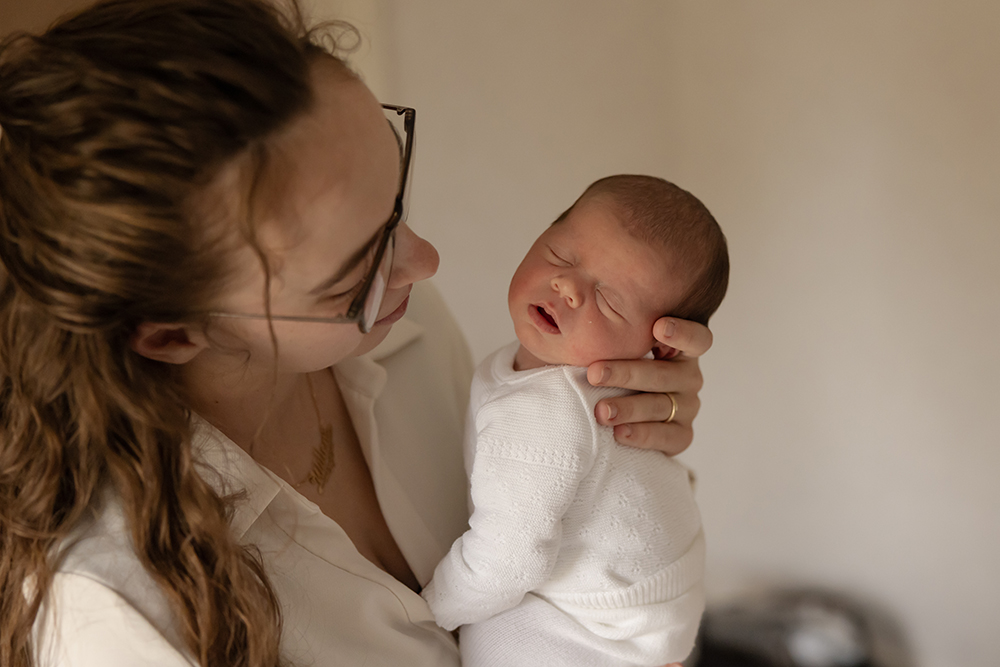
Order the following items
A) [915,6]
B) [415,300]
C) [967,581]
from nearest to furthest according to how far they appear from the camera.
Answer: [415,300]
[915,6]
[967,581]

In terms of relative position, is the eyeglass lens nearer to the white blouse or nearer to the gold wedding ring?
the white blouse

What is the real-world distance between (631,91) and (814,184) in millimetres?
621

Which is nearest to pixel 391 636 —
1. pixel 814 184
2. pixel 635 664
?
pixel 635 664

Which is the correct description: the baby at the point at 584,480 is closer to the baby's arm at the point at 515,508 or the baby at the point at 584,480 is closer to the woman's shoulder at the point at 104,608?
the baby's arm at the point at 515,508

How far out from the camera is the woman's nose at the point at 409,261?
3.38 ft

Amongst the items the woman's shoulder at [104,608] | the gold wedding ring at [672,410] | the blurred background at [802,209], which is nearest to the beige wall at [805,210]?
the blurred background at [802,209]

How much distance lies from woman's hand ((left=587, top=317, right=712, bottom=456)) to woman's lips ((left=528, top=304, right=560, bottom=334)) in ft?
0.30

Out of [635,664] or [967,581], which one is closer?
→ [635,664]

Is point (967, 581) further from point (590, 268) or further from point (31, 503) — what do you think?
point (31, 503)

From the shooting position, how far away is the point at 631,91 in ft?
7.34

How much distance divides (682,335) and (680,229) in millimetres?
178

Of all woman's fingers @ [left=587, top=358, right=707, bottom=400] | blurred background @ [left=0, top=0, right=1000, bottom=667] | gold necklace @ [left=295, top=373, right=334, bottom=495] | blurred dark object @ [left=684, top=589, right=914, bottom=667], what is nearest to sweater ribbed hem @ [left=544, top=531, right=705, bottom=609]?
woman's fingers @ [left=587, top=358, right=707, bottom=400]

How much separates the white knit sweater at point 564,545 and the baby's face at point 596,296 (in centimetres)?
5

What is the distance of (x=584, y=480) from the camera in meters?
1.15
